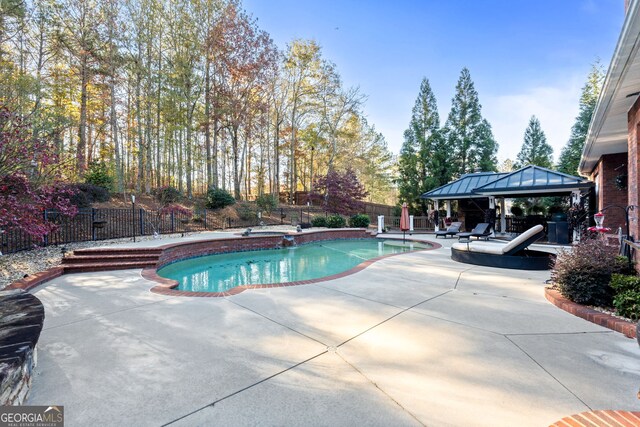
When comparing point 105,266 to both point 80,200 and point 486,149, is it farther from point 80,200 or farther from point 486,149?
point 486,149

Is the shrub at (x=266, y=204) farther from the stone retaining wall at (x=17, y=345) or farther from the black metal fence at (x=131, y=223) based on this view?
the stone retaining wall at (x=17, y=345)

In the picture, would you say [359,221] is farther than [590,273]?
Yes

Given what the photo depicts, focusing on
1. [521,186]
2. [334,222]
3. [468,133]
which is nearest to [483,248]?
[521,186]

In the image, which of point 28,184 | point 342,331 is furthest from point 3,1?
point 342,331

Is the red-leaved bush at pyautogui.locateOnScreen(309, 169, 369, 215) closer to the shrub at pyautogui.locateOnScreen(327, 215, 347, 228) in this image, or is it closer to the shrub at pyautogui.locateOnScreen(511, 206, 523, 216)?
the shrub at pyautogui.locateOnScreen(327, 215, 347, 228)

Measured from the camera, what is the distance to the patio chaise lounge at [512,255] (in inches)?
243

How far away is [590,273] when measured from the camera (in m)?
3.60

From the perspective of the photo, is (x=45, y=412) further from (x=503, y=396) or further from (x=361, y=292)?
(x=361, y=292)

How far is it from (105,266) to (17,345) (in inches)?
203

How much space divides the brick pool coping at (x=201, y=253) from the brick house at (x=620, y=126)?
5.04 metres

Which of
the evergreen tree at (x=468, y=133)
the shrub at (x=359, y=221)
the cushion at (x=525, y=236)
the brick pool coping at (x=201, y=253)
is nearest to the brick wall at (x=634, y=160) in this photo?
the cushion at (x=525, y=236)

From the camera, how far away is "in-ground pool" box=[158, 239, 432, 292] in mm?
6503

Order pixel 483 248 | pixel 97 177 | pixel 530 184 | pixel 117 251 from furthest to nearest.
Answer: pixel 97 177
pixel 530 184
pixel 117 251
pixel 483 248

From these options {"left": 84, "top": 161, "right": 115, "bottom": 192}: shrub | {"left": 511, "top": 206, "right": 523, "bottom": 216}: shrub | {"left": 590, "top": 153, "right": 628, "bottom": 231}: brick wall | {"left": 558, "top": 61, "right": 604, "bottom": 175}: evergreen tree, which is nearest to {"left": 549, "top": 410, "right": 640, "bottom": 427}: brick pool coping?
{"left": 590, "top": 153, "right": 628, "bottom": 231}: brick wall
